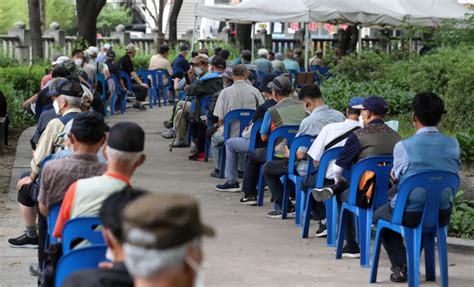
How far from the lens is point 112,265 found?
4484 mm

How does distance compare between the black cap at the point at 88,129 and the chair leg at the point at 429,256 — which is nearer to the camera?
the black cap at the point at 88,129

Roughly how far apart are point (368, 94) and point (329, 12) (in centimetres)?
506

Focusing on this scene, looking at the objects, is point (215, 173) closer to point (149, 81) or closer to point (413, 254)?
point (413, 254)

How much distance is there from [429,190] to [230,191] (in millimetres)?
6183

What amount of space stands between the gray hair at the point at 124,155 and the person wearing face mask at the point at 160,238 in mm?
2907

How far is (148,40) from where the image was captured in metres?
43.0

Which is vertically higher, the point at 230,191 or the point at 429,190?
the point at 429,190

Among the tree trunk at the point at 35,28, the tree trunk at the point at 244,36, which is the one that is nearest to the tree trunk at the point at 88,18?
the tree trunk at the point at 35,28

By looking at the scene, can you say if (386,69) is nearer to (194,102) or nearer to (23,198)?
(194,102)

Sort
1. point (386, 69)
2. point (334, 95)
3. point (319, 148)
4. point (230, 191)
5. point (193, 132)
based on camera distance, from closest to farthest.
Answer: point (319, 148), point (230, 191), point (193, 132), point (334, 95), point (386, 69)

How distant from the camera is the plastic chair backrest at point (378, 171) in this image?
10023 mm

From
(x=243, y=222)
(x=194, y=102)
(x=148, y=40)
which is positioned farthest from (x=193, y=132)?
(x=148, y=40)

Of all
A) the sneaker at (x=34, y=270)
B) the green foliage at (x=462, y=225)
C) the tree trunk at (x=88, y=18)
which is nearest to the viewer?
the sneaker at (x=34, y=270)

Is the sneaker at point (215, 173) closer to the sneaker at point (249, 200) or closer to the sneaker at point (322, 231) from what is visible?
the sneaker at point (249, 200)
